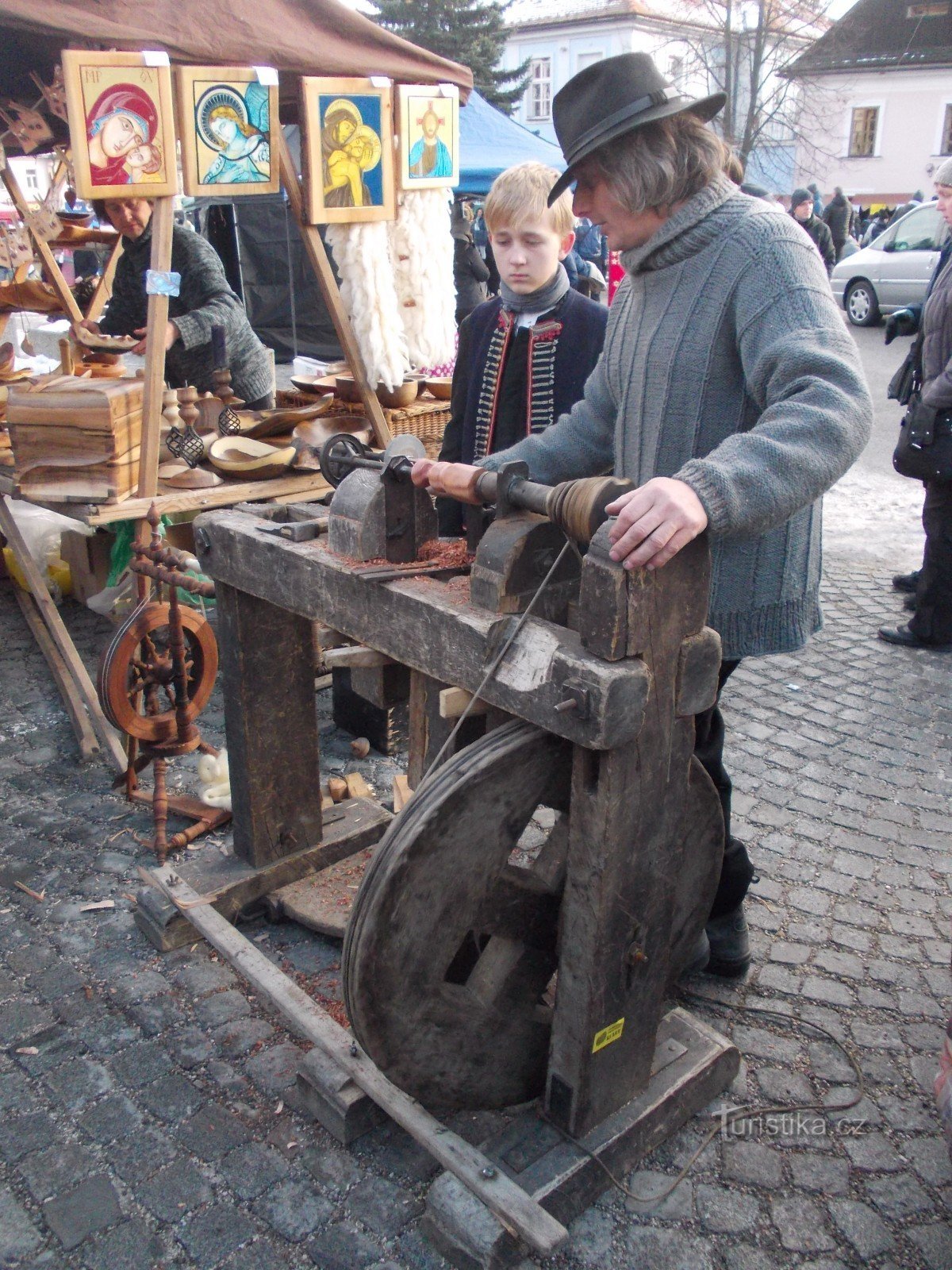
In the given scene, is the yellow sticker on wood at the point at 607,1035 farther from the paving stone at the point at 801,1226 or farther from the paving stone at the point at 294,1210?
the paving stone at the point at 294,1210

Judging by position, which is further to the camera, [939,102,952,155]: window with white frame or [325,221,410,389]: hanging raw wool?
[939,102,952,155]: window with white frame

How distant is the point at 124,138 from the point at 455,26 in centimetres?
2569

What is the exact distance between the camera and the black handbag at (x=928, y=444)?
14.0 feet

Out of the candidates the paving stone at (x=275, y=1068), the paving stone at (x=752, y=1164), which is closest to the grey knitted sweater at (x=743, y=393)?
the paving stone at (x=752, y=1164)

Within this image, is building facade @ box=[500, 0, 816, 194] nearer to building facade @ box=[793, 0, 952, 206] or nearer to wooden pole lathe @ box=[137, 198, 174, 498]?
building facade @ box=[793, 0, 952, 206]

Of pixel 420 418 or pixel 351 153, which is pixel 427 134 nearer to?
pixel 351 153

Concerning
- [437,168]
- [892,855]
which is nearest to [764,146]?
[437,168]

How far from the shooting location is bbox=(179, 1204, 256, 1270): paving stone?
1828 mm

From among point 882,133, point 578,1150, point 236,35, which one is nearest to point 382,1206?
point 578,1150

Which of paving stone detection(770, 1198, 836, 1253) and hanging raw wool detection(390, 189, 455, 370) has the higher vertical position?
hanging raw wool detection(390, 189, 455, 370)

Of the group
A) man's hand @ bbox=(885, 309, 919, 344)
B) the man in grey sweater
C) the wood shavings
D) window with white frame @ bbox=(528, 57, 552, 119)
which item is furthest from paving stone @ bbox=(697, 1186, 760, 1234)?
window with white frame @ bbox=(528, 57, 552, 119)

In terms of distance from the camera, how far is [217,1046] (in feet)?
7.63

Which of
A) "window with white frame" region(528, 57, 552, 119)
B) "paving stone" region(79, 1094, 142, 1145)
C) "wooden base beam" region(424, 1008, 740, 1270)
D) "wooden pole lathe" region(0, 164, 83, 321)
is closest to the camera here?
"wooden base beam" region(424, 1008, 740, 1270)

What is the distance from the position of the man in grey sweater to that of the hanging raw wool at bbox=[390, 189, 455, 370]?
2194 mm
